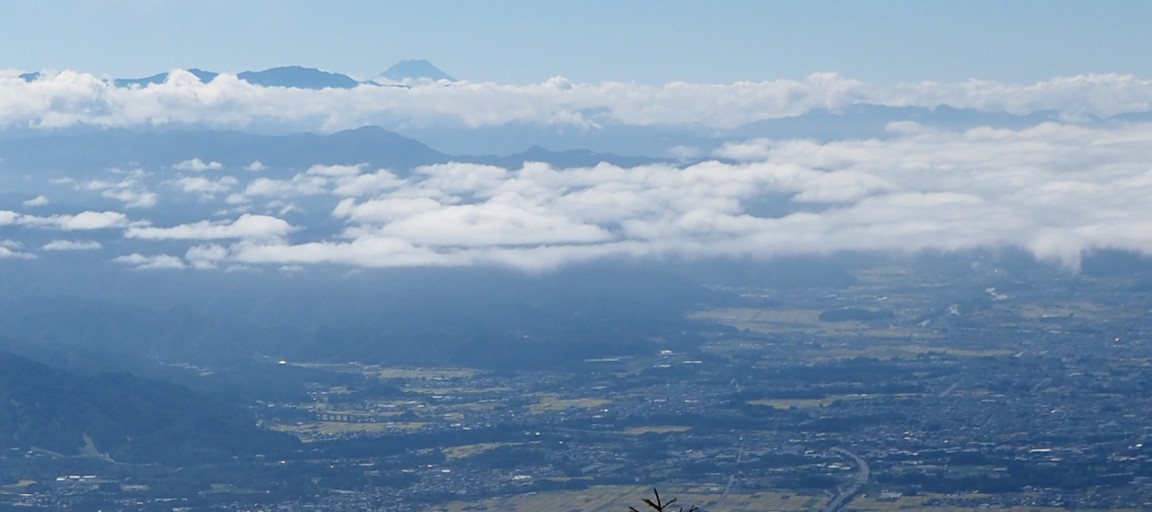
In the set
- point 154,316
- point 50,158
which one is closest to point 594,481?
point 154,316

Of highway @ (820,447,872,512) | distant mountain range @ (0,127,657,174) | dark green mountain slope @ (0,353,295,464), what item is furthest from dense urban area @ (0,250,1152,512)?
distant mountain range @ (0,127,657,174)

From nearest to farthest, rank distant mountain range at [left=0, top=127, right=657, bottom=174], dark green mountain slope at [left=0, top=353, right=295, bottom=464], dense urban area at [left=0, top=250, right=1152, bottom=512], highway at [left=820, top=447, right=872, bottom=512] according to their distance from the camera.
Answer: highway at [left=820, top=447, right=872, bottom=512] < dense urban area at [left=0, top=250, right=1152, bottom=512] < dark green mountain slope at [left=0, top=353, right=295, bottom=464] < distant mountain range at [left=0, top=127, right=657, bottom=174]

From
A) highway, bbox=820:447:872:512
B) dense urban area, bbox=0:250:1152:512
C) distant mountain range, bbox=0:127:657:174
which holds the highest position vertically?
distant mountain range, bbox=0:127:657:174

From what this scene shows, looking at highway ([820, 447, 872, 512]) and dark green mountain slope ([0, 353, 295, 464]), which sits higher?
dark green mountain slope ([0, 353, 295, 464])

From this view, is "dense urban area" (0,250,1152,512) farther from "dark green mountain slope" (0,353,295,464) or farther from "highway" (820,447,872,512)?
"dark green mountain slope" (0,353,295,464)

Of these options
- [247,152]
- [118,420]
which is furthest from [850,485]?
[247,152]

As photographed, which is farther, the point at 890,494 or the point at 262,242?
the point at 262,242

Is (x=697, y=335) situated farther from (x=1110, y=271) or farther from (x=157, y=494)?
(x=157, y=494)

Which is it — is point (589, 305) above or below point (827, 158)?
below

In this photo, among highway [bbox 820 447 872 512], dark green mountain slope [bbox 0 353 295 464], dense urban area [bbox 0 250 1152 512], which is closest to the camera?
highway [bbox 820 447 872 512]
